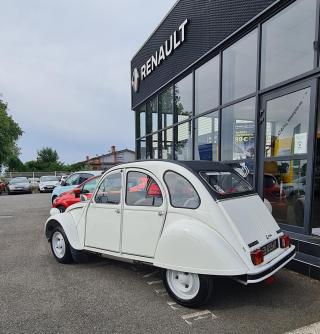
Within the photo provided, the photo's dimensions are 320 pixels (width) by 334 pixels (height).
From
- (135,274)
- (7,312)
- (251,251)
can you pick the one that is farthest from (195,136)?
(7,312)

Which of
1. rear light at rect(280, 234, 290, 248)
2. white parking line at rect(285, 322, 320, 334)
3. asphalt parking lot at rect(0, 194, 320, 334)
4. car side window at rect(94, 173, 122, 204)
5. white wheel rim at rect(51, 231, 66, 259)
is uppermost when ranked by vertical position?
car side window at rect(94, 173, 122, 204)

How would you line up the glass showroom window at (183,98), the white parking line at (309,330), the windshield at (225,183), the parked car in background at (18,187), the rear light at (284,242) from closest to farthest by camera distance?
1. the white parking line at (309,330)
2. the windshield at (225,183)
3. the rear light at (284,242)
4. the glass showroom window at (183,98)
5. the parked car in background at (18,187)

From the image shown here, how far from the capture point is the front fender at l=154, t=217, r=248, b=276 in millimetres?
3037

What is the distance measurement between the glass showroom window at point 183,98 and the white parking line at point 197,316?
273 inches

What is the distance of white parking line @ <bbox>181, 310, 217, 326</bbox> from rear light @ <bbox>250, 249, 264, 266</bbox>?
74 centimetres

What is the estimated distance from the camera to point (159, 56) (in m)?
10.8

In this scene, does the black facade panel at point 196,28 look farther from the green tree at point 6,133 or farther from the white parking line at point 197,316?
the green tree at point 6,133

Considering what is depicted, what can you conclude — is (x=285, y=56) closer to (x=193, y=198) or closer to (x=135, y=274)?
(x=193, y=198)

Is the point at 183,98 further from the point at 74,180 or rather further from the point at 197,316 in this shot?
the point at 197,316

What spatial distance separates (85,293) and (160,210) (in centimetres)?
150

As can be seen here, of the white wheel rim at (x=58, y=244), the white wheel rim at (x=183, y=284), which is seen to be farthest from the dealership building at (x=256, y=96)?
the white wheel rim at (x=58, y=244)

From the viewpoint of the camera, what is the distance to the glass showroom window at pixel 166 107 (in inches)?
420

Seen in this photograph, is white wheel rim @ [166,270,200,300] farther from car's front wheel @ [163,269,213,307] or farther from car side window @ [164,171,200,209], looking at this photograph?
car side window @ [164,171,200,209]

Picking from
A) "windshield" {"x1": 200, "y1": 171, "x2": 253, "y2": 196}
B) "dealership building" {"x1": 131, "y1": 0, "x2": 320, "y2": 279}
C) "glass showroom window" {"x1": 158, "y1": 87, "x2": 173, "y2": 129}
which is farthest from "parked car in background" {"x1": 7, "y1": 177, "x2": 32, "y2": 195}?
"windshield" {"x1": 200, "y1": 171, "x2": 253, "y2": 196}
